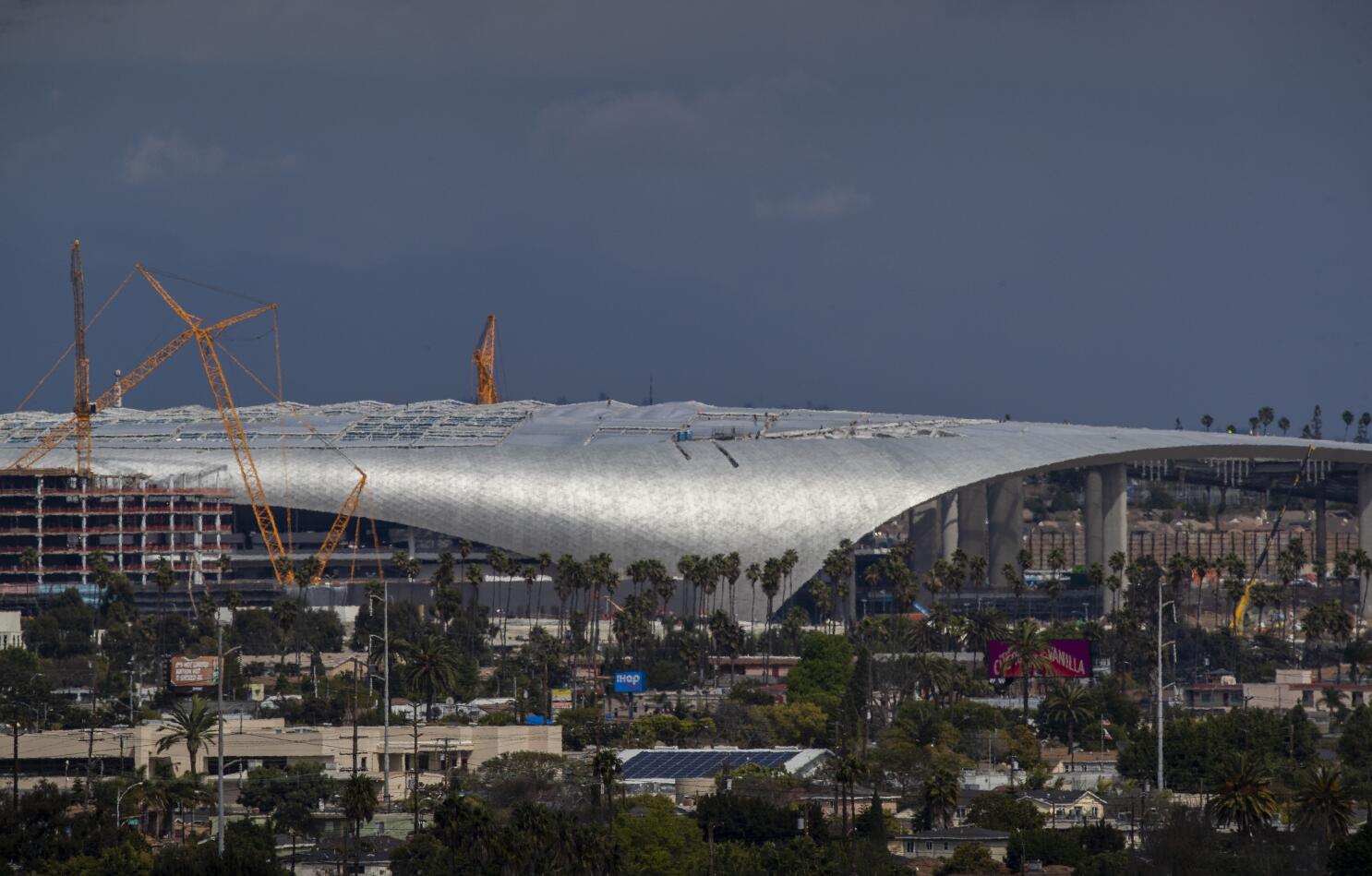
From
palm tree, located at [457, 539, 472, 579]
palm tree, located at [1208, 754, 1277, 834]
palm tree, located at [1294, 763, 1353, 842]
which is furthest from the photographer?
palm tree, located at [457, 539, 472, 579]

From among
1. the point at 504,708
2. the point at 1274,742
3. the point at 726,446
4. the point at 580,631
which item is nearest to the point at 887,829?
the point at 1274,742

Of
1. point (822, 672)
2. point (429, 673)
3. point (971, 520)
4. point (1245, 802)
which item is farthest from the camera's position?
point (971, 520)

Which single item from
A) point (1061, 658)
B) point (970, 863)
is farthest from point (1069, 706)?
point (970, 863)

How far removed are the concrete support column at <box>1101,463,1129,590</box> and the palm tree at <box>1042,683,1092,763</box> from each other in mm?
71598

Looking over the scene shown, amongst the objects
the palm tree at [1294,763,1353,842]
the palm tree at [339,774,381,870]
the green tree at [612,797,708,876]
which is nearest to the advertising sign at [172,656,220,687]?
the green tree at [612,797,708,876]

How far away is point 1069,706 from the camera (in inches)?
4887

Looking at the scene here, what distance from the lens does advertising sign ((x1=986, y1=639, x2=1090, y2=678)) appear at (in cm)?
14250

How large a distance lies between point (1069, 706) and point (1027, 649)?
13.7m

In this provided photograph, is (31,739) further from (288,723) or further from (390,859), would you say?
(390,859)

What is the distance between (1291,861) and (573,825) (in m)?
23.4

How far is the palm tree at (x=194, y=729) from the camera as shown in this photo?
107750 mm

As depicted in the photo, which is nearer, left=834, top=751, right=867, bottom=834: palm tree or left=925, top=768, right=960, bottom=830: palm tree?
left=834, top=751, right=867, bottom=834: palm tree

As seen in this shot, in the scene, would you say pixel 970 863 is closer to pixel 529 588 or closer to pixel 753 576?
pixel 753 576

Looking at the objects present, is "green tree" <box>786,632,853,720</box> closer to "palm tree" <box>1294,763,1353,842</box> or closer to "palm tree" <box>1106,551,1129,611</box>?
"palm tree" <box>1106,551,1129,611</box>
